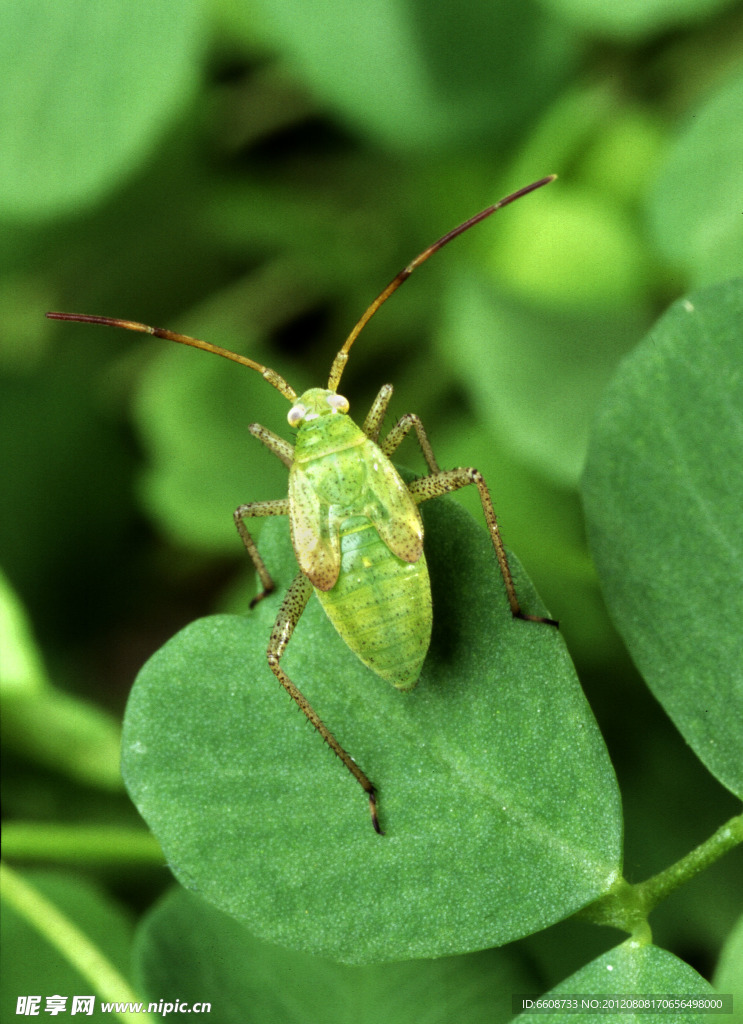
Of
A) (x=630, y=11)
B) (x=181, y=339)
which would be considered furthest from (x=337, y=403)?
(x=630, y=11)

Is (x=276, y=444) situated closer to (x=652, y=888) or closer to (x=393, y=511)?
(x=393, y=511)

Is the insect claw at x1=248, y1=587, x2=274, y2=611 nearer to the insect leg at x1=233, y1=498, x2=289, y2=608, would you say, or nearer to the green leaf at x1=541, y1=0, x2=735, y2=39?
the insect leg at x1=233, y1=498, x2=289, y2=608

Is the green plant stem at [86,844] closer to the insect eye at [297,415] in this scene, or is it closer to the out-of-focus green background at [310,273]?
the out-of-focus green background at [310,273]

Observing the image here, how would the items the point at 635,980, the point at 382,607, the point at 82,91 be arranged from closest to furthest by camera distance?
1. the point at 635,980
2. the point at 382,607
3. the point at 82,91

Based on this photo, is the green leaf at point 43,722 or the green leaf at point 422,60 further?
the green leaf at point 422,60

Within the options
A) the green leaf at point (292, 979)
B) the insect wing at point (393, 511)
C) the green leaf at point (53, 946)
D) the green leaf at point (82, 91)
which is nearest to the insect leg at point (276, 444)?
the insect wing at point (393, 511)

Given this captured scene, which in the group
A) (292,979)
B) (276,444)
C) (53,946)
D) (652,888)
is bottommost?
(53,946)

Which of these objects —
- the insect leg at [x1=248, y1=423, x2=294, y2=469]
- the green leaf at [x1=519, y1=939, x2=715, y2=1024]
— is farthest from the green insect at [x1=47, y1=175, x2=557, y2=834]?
the green leaf at [x1=519, y1=939, x2=715, y2=1024]
